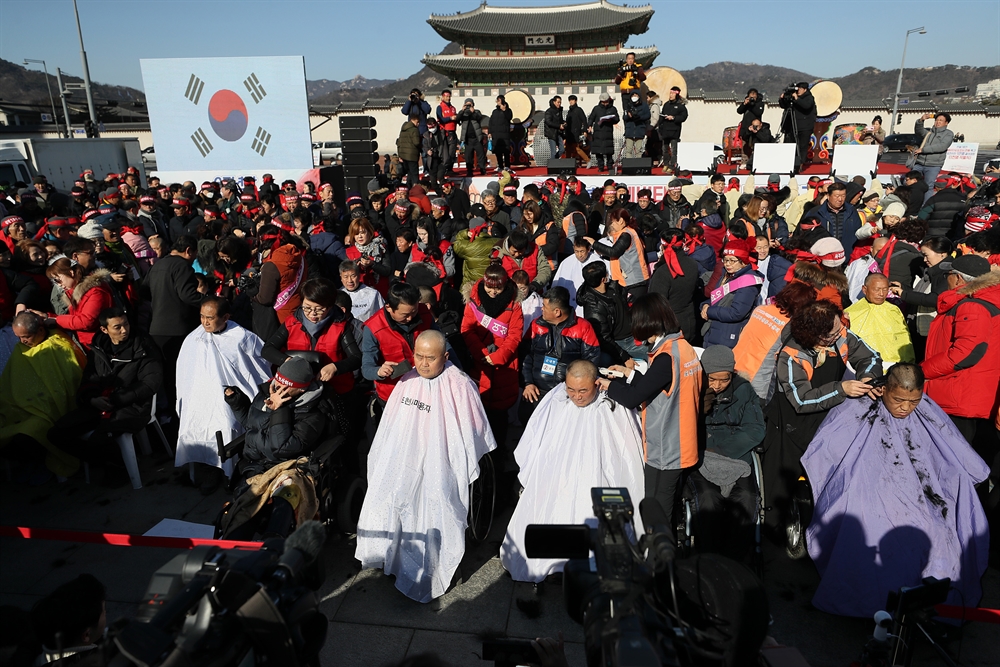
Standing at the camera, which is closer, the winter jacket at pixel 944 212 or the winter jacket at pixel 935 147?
the winter jacket at pixel 944 212

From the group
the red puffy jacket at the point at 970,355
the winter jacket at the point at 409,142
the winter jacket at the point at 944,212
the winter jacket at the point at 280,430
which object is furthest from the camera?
the winter jacket at the point at 409,142

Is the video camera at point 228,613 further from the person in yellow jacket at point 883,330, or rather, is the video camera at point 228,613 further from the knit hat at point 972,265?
the knit hat at point 972,265

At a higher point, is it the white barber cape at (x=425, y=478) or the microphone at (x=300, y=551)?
the microphone at (x=300, y=551)

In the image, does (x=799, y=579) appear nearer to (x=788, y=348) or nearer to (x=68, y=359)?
(x=788, y=348)

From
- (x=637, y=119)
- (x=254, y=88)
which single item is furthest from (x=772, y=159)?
(x=254, y=88)

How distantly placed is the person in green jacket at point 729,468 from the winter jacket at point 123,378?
4614 millimetres

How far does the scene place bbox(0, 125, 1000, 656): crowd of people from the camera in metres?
3.61

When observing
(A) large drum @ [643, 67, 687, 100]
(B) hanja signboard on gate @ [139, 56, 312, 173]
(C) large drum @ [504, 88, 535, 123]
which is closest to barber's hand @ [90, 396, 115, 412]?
(B) hanja signboard on gate @ [139, 56, 312, 173]

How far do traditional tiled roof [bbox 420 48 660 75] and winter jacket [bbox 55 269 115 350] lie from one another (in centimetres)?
3545

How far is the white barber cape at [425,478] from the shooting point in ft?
12.3

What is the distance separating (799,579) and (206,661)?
148 inches

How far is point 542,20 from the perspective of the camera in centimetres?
4134

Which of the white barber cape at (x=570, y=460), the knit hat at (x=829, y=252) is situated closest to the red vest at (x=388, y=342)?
the white barber cape at (x=570, y=460)

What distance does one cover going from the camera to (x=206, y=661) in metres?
1.59
